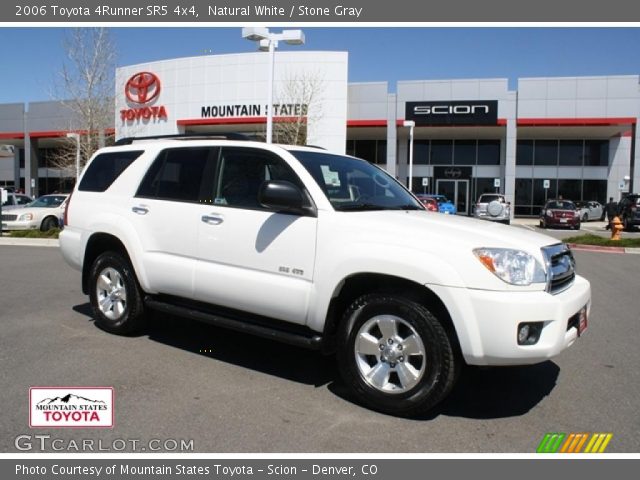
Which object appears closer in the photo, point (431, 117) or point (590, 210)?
point (431, 117)

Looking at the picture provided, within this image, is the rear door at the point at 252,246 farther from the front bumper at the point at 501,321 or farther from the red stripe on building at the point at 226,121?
the red stripe on building at the point at 226,121

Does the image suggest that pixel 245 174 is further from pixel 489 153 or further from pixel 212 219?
pixel 489 153

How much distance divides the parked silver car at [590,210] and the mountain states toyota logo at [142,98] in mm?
26902

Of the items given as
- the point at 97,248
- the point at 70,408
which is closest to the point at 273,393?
the point at 70,408

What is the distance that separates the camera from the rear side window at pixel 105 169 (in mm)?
5992

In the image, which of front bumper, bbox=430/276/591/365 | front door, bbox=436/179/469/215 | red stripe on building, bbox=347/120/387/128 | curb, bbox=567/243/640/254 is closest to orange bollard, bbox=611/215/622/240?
curb, bbox=567/243/640/254

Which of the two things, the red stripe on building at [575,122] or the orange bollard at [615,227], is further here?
the red stripe on building at [575,122]

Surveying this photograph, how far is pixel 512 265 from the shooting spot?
12.2 feet

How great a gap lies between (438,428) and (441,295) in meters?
0.90

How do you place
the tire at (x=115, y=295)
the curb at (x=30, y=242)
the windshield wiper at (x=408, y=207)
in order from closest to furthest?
1. the windshield wiper at (x=408, y=207)
2. the tire at (x=115, y=295)
3. the curb at (x=30, y=242)

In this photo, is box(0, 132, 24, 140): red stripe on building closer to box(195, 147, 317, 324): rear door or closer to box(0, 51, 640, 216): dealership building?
box(0, 51, 640, 216): dealership building

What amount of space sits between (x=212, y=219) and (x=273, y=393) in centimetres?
159

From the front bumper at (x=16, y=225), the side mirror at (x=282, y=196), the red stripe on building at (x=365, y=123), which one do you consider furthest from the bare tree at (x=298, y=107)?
the side mirror at (x=282, y=196)
